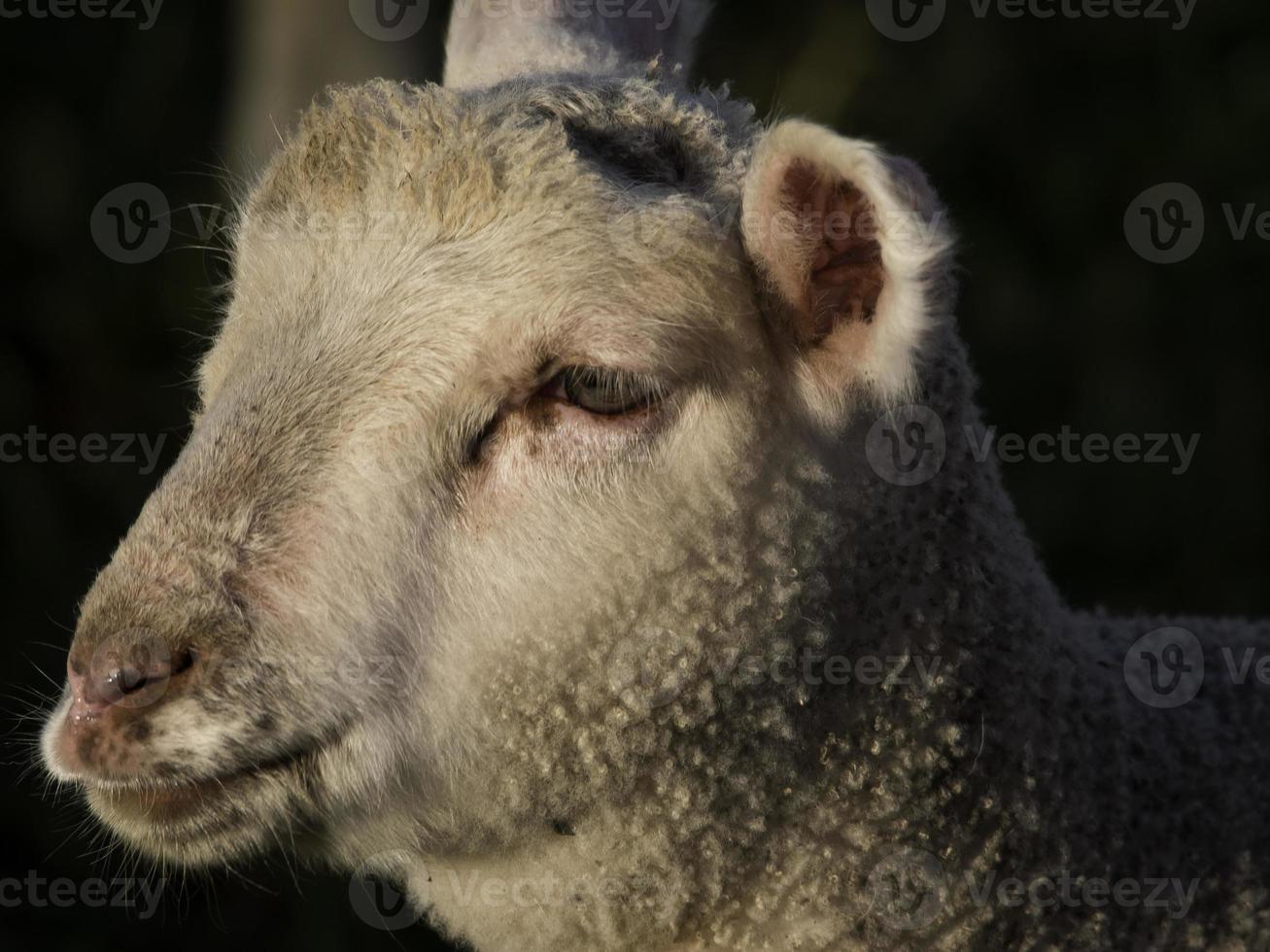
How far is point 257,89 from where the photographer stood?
7.02m

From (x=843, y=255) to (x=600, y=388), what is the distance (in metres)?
0.42

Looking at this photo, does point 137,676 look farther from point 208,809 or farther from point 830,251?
point 830,251

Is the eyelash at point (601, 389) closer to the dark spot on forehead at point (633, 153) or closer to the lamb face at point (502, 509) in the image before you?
the lamb face at point (502, 509)

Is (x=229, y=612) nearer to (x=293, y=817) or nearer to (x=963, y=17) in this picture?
(x=293, y=817)

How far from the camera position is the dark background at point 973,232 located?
7.03 metres

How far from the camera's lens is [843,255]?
→ 227 cm

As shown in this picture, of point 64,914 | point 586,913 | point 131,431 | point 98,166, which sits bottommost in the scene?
point 64,914

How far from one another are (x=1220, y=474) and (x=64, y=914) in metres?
5.90

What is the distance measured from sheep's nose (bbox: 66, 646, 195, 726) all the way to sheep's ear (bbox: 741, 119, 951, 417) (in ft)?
3.34

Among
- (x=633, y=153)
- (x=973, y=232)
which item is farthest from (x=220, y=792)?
(x=973, y=232)

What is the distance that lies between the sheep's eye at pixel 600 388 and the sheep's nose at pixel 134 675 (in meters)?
0.66

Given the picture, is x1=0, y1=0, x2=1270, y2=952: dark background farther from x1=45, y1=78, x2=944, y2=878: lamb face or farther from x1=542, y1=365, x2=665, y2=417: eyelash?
x1=542, y1=365, x2=665, y2=417: eyelash

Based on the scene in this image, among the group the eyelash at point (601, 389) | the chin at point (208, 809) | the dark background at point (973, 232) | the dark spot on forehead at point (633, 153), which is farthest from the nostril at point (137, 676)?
the dark background at point (973, 232)

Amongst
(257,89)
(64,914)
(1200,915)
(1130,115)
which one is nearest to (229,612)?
(1200,915)
